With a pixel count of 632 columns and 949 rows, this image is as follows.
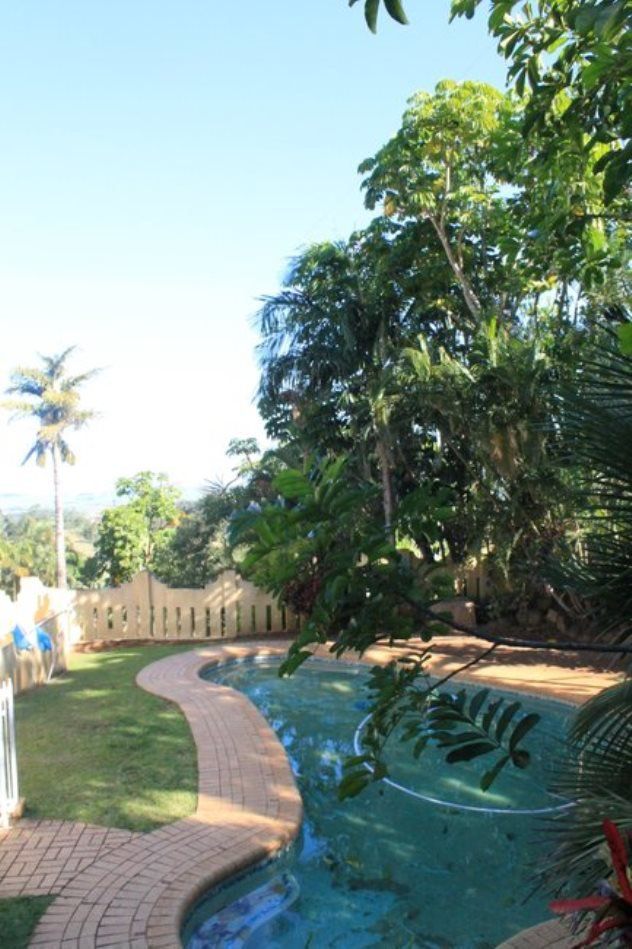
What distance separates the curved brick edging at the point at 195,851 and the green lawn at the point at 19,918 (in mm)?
60

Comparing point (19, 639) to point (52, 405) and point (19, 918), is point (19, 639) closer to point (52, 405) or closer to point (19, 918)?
point (19, 918)

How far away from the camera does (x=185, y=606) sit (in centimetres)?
1313

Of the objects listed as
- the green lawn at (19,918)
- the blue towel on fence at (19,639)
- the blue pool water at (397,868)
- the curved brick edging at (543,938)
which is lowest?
the blue pool water at (397,868)

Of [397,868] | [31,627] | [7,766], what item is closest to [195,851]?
[397,868]

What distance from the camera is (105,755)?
636cm

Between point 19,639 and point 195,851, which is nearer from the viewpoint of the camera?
point 195,851

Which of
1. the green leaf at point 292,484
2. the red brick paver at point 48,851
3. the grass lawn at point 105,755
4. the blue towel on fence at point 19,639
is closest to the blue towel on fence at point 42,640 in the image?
the blue towel on fence at point 19,639

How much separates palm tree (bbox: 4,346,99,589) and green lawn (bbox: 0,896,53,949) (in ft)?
89.7

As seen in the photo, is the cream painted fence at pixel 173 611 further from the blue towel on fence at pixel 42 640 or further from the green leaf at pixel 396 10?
the green leaf at pixel 396 10

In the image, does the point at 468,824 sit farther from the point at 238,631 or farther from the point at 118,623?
the point at 118,623

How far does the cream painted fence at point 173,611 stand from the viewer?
13086 millimetres

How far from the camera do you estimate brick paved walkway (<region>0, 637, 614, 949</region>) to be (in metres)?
3.71

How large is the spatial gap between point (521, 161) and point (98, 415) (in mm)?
28507

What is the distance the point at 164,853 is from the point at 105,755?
6.78 ft
